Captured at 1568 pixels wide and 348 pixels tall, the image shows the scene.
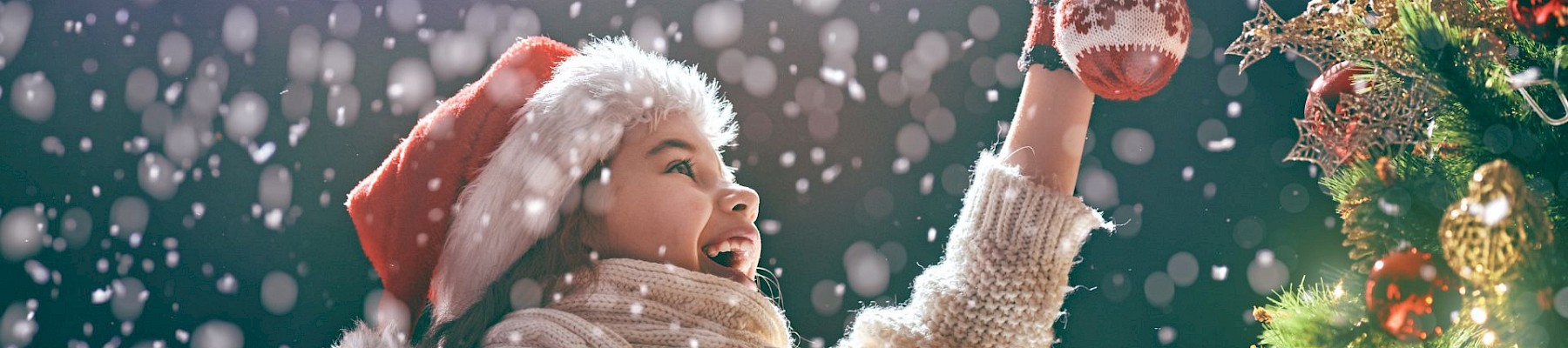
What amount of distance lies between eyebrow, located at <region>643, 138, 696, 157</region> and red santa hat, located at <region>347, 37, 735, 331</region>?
0.10 feet

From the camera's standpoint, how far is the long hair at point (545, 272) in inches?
37.7

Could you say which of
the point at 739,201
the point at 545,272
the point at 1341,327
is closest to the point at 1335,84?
the point at 1341,327

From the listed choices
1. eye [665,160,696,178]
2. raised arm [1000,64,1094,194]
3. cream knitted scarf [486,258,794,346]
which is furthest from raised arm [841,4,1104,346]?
eye [665,160,696,178]

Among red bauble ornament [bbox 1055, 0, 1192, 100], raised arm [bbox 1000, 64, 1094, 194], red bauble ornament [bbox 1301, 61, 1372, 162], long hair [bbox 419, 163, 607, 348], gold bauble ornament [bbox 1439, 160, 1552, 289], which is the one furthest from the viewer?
long hair [bbox 419, 163, 607, 348]

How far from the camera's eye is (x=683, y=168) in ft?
3.42

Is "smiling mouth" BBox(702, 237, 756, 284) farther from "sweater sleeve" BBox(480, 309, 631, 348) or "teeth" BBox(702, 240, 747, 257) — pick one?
"sweater sleeve" BBox(480, 309, 631, 348)

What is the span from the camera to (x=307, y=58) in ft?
7.14

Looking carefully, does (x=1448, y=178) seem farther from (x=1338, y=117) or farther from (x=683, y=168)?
(x=683, y=168)

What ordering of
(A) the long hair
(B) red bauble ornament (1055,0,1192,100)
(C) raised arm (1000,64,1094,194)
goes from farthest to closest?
(A) the long hair < (C) raised arm (1000,64,1094,194) < (B) red bauble ornament (1055,0,1192,100)

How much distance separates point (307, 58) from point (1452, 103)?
211 cm

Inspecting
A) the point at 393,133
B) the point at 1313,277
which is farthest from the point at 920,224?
the point at 393,133

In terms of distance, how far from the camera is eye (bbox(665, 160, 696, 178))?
1032 mm

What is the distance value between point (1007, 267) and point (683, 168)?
1.13 ft

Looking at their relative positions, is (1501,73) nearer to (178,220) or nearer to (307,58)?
(307,58)
